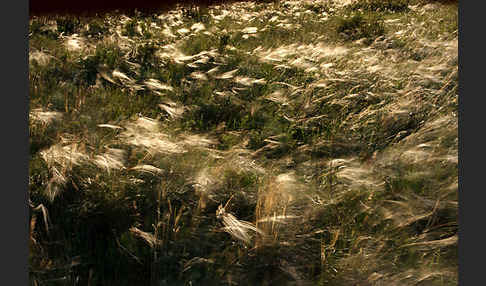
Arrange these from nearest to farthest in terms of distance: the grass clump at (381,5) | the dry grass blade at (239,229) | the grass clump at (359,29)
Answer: the dry grass blade at (239,229) < the grass clump at (359,29) < the grass clump at (381,5)

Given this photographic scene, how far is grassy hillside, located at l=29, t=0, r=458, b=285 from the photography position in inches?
71.2

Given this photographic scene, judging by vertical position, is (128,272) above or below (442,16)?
below

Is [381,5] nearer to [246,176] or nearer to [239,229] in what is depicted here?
[246,176]

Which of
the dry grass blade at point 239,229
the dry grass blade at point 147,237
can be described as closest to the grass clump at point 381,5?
the dry grass blade at point 239,229

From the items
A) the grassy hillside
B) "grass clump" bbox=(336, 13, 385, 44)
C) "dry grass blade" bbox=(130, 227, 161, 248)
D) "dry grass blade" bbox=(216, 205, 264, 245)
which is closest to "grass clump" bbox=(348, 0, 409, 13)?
"grass clump" bbox=(336, 13, 385, 44)

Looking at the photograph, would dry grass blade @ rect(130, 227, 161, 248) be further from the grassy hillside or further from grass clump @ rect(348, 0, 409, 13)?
grass clump @ rect(348, 0, 409, 13)

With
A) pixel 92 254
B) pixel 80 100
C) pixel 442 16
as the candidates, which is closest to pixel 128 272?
pixel 92 254

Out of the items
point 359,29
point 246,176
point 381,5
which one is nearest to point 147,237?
point 246,176

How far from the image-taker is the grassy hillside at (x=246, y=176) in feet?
5.94

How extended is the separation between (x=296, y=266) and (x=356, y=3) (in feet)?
26.8

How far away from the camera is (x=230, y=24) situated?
21.6 feet

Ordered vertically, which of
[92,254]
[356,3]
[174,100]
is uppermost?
[356,3]

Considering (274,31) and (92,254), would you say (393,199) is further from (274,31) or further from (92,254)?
(274,31)

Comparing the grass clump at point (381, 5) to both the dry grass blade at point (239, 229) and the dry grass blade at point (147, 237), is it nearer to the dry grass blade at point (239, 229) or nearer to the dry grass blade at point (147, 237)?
the dry grass blade at point (239, 229)
